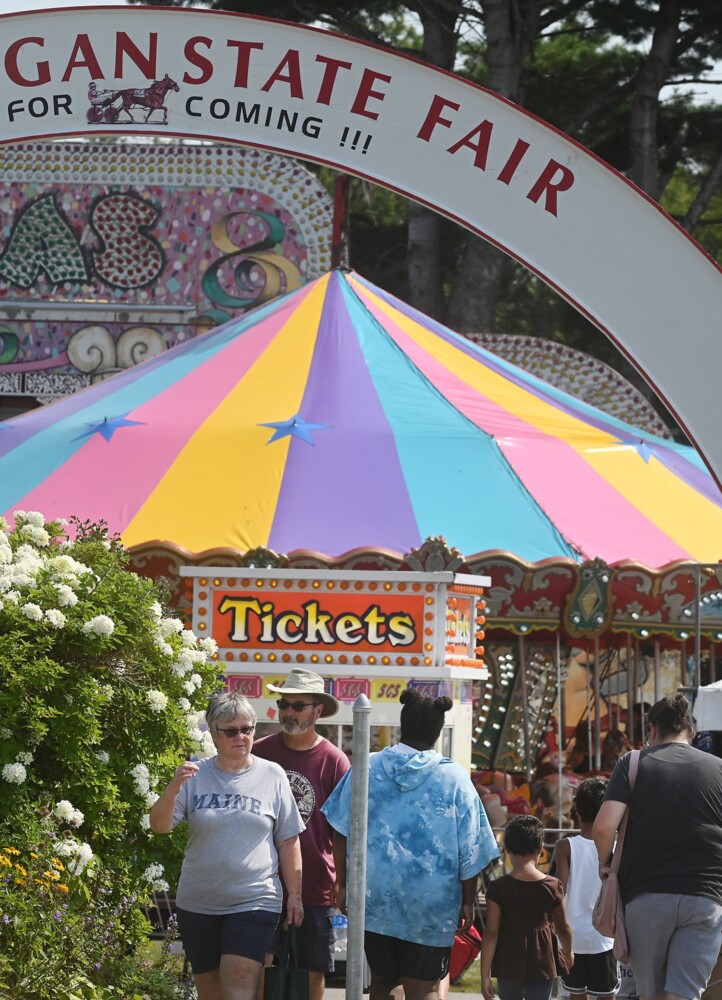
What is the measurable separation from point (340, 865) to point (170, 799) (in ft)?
1.98

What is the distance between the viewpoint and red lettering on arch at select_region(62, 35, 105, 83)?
5.55 meters

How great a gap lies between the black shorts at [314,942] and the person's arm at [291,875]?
16 centimetres

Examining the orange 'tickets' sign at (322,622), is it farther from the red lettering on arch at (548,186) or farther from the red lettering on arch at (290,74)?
the red lettering on arch at (290,74)

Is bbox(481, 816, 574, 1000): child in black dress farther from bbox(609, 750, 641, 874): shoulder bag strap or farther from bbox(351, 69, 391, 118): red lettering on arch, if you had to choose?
bbox(351, 69, 391, 118): red lettering on arch

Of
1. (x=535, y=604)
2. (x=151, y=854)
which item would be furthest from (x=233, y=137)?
(x=535, y=604)

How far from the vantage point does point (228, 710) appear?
4.72 metres

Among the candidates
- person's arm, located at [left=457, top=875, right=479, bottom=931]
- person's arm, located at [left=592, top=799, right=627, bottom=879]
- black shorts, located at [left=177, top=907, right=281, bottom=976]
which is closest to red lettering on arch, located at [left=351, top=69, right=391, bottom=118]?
person's arm, located at [left=592, top=799, right=627, bottom=879]

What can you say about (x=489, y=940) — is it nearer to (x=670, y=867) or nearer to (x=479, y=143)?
(x=670, y=867)

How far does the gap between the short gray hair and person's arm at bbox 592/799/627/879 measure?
108cm

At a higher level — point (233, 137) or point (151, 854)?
point (233, 137)

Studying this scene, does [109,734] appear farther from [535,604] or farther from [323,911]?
[535,604]

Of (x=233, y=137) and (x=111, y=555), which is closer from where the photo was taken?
(x=233, y=137)

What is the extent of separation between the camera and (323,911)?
17.1ft

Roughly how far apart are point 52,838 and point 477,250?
13.9 metres
